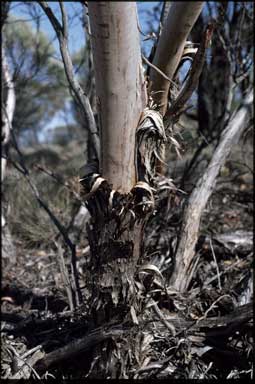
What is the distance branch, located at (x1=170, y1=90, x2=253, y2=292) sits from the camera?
2.70m

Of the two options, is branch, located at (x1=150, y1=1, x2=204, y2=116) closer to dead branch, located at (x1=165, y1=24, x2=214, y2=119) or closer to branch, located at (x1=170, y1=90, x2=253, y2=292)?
dead branch, located at (x1=165, y1=24, x2=214, y2=119)

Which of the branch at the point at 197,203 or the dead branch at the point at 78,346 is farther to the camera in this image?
the branch at the point at 197,203

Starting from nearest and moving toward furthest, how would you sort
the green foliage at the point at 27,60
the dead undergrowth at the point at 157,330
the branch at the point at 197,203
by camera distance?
the dead undergrowth at the point at 157,330 < the branch at the point at 197,203 < the green foliage at the point at 27,60

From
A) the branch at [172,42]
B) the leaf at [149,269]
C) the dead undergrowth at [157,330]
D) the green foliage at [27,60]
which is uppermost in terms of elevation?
the green foliage at [27,60]

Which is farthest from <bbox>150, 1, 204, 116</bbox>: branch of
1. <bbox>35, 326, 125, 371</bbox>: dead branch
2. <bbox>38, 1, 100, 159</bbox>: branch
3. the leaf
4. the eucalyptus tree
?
<bbox>35, 326, 125, 371</bbox>: dead branch

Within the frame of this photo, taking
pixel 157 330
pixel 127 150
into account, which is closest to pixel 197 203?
pixel 157 330

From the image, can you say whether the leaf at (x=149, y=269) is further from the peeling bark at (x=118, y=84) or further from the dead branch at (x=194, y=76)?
the dead branch at (x=194, y=76)

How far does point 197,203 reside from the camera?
9.39ft

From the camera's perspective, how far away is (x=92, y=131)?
2371 mm

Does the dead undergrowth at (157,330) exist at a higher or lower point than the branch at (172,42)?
lower

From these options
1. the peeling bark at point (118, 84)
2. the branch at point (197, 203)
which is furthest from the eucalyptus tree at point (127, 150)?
the branch at point (197, 203)

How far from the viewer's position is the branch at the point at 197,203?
2.70 m

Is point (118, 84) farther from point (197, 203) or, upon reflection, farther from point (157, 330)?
point (197, 203)

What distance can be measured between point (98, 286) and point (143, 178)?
565mm
